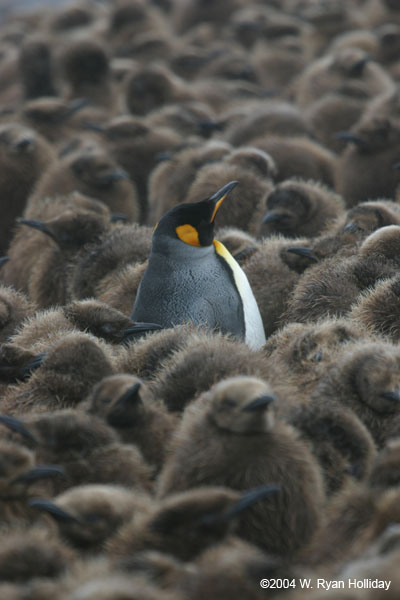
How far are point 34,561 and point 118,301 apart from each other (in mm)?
2691

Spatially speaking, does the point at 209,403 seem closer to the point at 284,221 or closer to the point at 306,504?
the point at 306,504

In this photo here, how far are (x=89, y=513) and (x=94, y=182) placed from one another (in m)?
4.34

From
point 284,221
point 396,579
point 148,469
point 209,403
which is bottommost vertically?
point 284,221

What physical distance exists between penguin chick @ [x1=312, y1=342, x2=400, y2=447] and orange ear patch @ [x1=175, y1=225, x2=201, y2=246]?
138cm

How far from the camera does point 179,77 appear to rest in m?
10.7

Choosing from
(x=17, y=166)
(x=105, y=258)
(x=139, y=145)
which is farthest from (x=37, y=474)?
(x=139, y=145)

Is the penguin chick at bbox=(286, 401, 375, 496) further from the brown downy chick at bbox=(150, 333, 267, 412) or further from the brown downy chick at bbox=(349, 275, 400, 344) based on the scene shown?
the brown downy chick at bbox=(349, 275, 400, 344)

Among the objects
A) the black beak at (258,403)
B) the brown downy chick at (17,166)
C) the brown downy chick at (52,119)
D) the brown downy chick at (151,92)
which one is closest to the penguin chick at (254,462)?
the black beak at (258,403)

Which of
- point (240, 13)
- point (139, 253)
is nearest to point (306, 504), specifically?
point (139, 253)

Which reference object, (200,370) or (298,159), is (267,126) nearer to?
(298,159)

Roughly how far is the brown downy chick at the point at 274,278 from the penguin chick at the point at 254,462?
1.94 metres

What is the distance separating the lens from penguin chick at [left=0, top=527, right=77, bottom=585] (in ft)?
8.84

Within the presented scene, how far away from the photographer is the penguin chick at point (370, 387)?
→ 362 centimetres

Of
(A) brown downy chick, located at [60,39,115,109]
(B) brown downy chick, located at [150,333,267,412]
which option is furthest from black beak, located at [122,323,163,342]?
(A) brown downy chick, located at [60,39,115,109]
